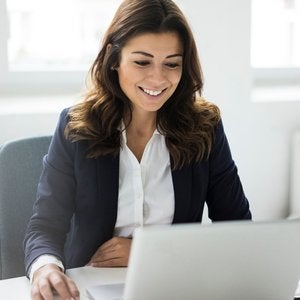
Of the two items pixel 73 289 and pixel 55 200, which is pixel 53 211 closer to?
pixel 55 200

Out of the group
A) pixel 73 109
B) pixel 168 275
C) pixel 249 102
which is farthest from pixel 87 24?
pixel 168 275

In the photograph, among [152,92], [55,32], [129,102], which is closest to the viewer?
[152,92]

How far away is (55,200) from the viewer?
5.56ft

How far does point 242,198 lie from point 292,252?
719mm

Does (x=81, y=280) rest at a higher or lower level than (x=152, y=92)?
lower

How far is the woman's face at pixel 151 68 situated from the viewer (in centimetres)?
168

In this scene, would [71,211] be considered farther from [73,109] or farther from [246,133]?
[246,133]

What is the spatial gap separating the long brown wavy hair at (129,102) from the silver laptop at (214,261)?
635 millimetres

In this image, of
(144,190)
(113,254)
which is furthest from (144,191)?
(113,254)

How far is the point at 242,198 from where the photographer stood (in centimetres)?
187

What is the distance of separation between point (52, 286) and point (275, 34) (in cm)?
221

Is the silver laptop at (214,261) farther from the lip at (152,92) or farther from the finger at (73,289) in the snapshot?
the lip at (152,92)

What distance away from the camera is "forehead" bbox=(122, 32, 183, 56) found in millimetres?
1670

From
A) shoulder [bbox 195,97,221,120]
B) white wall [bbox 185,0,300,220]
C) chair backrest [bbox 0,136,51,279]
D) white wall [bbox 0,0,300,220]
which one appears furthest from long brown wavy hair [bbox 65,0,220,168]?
white wall [bbox 185,0,300,220]
